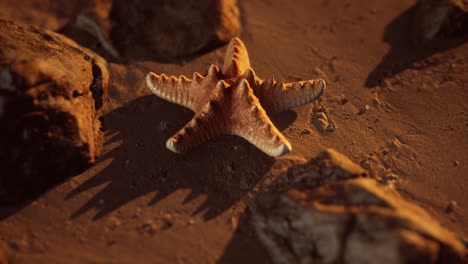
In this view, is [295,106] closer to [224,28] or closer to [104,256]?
[224,28]

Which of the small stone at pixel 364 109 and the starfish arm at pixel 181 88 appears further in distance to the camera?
the small stone at pixel 364 109

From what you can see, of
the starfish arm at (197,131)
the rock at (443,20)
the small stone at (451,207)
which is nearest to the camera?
the starfish arm at (197,131)

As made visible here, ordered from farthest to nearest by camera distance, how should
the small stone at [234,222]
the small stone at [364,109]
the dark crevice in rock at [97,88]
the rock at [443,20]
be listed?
the rock at [443,20], the small stone at [364,109], the dark crevice in rock at [97,88], the small stone at [234,222]

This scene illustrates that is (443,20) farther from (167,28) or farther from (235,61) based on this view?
(167,28)

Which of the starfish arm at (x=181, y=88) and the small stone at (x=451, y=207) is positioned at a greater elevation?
the starfish arm at (x=181, y=88)

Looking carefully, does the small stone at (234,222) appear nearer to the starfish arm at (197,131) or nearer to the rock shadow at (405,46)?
the starfish arm at (197,131)

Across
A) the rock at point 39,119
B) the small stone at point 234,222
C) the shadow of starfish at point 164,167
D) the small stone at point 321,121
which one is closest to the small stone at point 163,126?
the shadow of starfish at point 164,167

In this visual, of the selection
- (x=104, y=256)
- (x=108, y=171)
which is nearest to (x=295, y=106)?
(x=108, y=171)
